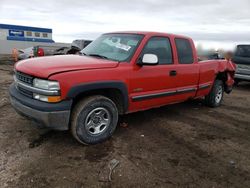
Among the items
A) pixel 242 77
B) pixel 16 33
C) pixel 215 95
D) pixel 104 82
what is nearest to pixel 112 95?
pixel 104 82

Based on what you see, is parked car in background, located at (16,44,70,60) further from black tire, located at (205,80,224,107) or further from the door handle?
the door handle

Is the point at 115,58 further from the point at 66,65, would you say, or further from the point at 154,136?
the point at 154,136

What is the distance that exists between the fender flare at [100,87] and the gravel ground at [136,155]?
76 cm

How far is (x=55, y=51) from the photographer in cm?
1603

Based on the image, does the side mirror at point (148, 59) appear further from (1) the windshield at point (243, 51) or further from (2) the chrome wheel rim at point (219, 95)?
(1) the windshield at point (243, 51)

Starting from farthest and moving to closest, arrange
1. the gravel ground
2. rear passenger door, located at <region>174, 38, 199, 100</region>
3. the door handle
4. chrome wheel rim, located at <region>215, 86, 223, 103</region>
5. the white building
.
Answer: the white building
chrome wheel rim, located at <region>215, 86, 223, 103</region>
rear passenger door, located at <region>174, 38, 199, 100</region>
the door handle
the gravel ground

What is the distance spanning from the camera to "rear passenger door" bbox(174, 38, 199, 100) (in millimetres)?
5094

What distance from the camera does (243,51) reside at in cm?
1095

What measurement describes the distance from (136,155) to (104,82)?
1183 mm

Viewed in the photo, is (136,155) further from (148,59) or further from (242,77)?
(242,77)

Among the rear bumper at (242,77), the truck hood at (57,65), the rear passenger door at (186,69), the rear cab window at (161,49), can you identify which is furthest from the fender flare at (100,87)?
the rear bumper at (242,77)

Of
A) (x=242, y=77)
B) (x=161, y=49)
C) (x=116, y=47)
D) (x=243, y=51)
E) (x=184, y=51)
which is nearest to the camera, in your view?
(x=116, y=47)

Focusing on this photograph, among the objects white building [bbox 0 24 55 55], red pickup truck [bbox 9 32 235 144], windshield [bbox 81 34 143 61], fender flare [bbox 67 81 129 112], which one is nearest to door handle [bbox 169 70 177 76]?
red pickup truck [bbox 9 32 235 144]

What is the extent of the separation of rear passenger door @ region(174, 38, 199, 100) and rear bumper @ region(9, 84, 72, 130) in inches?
98.5
